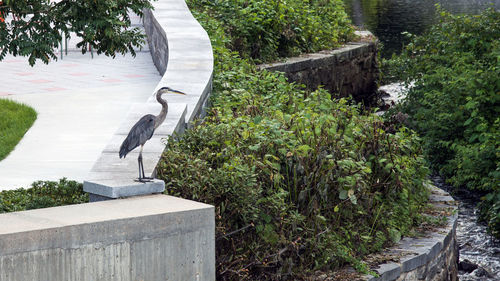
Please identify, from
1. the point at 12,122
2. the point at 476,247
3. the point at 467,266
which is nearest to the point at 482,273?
the point at 467,266

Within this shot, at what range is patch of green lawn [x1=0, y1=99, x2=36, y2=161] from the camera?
7.90 meters

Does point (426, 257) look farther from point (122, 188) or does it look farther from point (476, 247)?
point (476, 247)

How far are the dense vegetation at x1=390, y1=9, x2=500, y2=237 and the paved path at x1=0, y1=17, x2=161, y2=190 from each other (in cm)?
468

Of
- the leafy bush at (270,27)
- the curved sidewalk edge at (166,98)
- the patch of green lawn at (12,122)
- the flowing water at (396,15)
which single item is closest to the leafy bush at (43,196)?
the curved sidewalk edge at (166,98)

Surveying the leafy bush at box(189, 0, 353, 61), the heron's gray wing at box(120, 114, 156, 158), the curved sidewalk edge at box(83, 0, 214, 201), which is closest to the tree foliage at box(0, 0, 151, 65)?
the heron's gray wing at box(120, 114, 156, 158)

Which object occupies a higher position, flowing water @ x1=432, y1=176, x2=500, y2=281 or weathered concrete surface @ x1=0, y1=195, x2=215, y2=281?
weathered concrete surface @ x1=0, y1=195, x2=215, y2=281

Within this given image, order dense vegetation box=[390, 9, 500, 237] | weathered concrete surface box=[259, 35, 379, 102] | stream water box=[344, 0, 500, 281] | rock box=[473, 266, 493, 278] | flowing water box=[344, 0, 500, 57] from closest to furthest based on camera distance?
rock box=[473, 266, 493, 278] < stream water box=[344, 0, 500, 281] < dense vegetation box=[390, 9, 500, 237] < weathered concrete surface box=[259, 35, 379, 102] < flowing water box=[344, 0, 500, 57]

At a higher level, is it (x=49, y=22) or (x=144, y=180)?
(x=49, y=22)

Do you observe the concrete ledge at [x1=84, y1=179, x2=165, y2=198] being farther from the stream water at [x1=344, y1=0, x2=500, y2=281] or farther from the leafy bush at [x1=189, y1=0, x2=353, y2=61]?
the leafy bush at [x1=189, y1=0, x2=353, y2=61]

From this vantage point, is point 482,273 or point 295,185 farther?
point 482,273

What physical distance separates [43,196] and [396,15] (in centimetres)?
2879

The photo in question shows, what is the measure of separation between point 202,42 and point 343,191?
4349 millimetres

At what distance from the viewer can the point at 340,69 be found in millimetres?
14633

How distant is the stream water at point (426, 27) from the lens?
8648 mm
